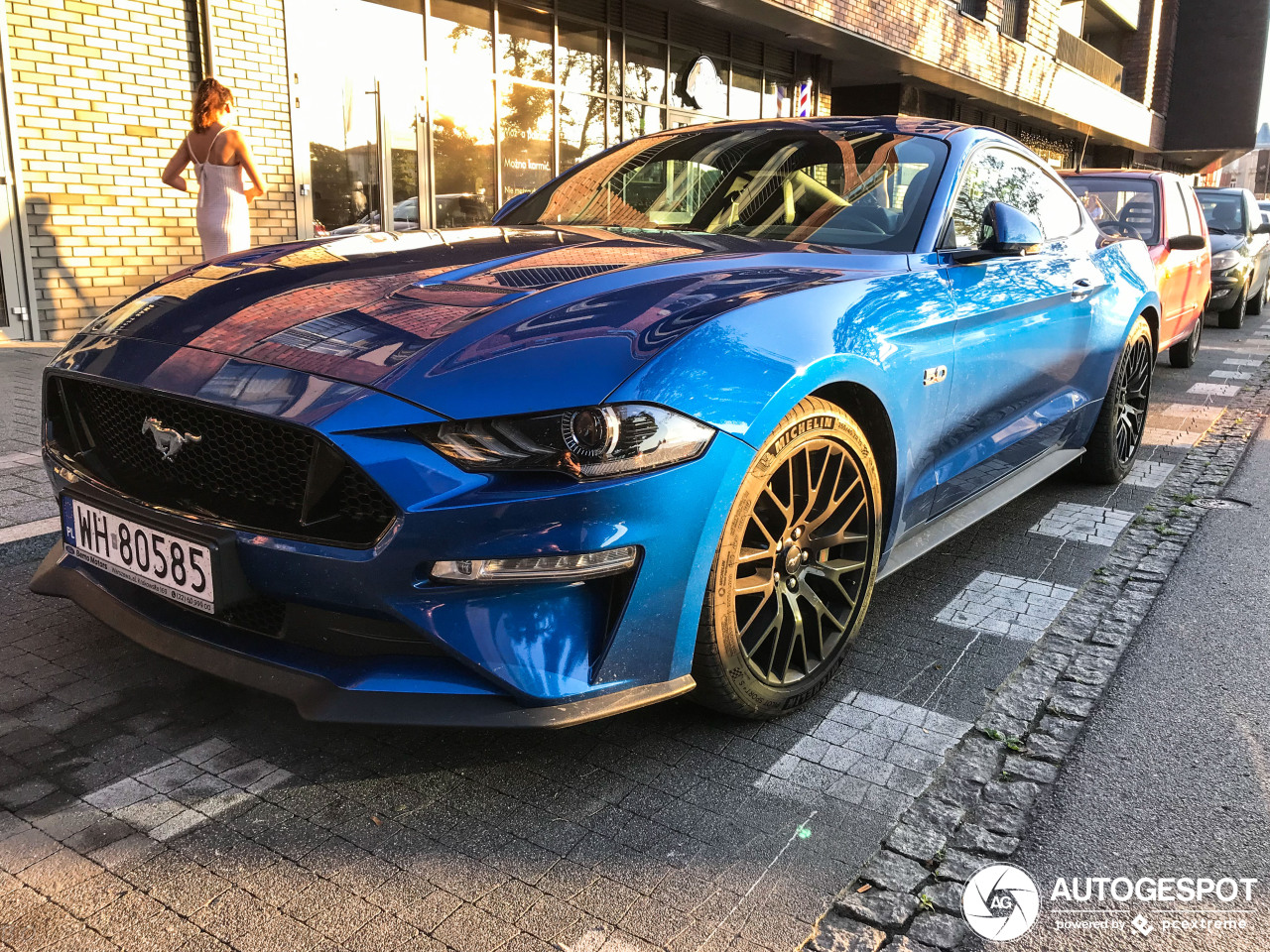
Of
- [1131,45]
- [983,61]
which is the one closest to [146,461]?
[983,61]

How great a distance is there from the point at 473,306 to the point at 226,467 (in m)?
0.62

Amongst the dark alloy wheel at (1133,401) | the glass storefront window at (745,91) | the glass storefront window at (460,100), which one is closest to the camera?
the dark alloy wheel at (1133,401)

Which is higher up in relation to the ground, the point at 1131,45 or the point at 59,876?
the point at 1131,45

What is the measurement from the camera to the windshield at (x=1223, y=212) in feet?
41.9

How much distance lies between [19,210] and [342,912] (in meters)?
7.35

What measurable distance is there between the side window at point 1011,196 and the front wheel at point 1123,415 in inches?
30.7

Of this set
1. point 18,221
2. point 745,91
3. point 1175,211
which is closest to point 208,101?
point 18,221

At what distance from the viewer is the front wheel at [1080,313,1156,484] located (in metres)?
4.82

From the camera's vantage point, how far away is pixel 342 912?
6.02ft

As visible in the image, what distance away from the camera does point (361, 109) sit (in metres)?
9.71

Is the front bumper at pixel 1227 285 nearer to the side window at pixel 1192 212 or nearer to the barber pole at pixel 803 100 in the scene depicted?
the side window at pixel 1192 212

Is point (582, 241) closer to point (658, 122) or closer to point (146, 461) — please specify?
point (146, 461)

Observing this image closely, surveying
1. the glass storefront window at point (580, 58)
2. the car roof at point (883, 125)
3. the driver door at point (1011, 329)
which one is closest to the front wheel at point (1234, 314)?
the glass storefront window at point (580, 58)

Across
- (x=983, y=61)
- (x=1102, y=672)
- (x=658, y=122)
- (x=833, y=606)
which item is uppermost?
(x=983, y=61)
